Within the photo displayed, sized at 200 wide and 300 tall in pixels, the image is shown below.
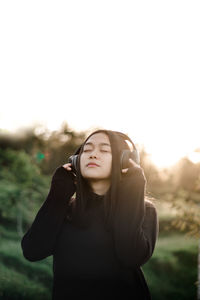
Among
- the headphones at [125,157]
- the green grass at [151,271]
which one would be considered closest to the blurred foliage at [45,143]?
the green grass at [151,271]

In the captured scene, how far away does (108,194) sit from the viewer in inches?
86.4

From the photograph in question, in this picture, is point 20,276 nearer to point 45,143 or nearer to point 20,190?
point 20,190

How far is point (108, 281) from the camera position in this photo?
6.71ft

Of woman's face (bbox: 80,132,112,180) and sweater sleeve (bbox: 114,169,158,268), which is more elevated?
woman's face (bbox: 80,132,112,180)

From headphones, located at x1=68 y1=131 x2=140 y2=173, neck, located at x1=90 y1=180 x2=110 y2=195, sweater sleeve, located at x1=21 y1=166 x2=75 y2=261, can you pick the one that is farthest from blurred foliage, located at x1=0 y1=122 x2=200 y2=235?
sweater sleeve, located at x1=21 y1=166 x2=75 y2=261

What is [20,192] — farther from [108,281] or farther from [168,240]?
[108,281]

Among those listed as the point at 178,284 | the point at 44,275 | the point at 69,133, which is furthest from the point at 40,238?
the point at 69,133

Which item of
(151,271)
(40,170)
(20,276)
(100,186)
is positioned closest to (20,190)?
(40,170)

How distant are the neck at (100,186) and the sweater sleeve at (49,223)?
13 centimetres

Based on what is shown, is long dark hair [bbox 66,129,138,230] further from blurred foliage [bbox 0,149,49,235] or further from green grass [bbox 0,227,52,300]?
blurred foliage [bbox 0,149,49,235]

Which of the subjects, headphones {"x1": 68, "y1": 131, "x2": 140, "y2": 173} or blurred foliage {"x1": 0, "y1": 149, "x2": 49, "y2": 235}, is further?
blurred foliage {"x1": 0, "y1": 149, "x2": 49, "y2": 235}

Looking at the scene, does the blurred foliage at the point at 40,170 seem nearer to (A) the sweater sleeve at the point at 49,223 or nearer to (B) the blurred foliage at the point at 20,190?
(B) the blurred foliage at the point at 20,190

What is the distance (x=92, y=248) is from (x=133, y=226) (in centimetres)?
27

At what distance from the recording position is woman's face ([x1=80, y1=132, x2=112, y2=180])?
7.32 feet
